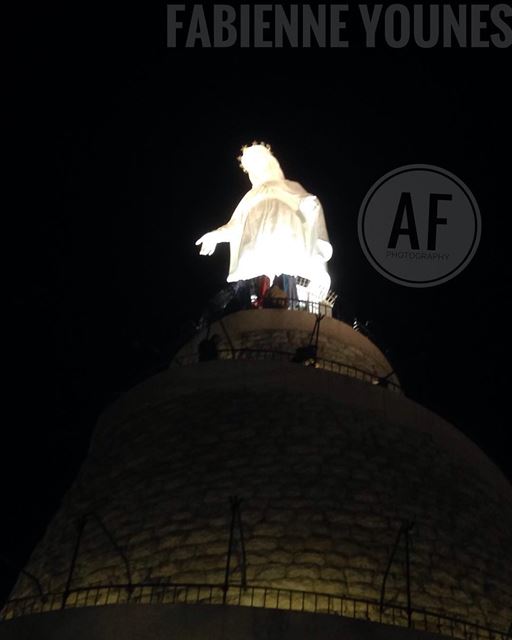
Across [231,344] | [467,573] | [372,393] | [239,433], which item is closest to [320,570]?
[467,573]

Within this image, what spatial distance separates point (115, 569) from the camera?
11492 mm

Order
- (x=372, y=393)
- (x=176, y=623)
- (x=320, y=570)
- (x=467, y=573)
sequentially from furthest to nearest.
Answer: (x=372, y=393) → (x=467, y=573) → (x=320, y=570) → (x=176, y=623)

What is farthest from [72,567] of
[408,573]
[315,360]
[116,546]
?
[315,360]

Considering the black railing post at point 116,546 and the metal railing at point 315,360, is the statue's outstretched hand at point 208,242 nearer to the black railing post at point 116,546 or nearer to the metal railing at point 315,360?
the metal railing at point 315,360

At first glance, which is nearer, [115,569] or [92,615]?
[92,615]

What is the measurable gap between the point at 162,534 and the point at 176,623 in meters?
2.08

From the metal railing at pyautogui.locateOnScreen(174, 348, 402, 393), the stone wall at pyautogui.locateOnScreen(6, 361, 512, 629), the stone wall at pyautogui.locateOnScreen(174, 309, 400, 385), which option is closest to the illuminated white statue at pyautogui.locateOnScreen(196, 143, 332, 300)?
the stone wall at pyautogui.locateOnScreen(174, 309, 400, 385)

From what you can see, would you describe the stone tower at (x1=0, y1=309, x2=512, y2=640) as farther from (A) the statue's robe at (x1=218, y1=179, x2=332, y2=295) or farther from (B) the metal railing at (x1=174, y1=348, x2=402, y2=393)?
(A) the statue's robe at (x1=218, y1=179, x2=332, y2=295)

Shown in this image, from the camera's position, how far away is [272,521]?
11.6 m

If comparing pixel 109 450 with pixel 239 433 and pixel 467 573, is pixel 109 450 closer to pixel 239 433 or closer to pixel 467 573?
pixel 239 433

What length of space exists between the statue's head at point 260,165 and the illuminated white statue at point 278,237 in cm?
43

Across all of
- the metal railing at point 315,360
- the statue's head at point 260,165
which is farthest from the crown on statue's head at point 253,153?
the metal railing at point 315,360

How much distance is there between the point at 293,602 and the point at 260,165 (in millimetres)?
13164

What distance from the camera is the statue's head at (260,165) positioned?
21.8 metres
